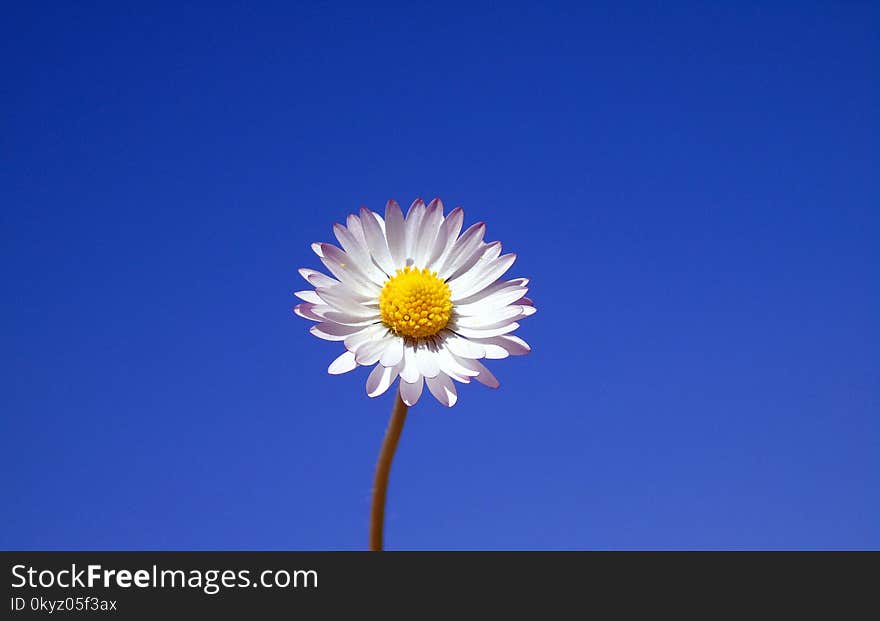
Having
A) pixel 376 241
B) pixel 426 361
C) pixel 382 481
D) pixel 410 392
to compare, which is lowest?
pixel 382 481

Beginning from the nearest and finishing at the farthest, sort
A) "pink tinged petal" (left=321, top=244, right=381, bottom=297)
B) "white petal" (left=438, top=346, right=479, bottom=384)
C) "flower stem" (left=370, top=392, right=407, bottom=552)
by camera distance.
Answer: "flower stem" (left=370, top=392, right=407, bottom=552)
"white petal" (left=438, top=346, right=479, bottom=384)
"pink tinged petal" (left=321, top=244, right=381, bottom=297)

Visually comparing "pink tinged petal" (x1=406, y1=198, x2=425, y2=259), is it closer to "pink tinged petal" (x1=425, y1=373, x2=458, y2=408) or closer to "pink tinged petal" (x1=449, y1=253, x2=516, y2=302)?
"pink tinged petal" (x1=449, y1=253, x2=516, y2=302)

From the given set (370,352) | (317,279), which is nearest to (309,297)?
(317,279)

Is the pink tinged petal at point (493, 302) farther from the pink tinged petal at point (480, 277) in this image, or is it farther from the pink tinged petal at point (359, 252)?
the pink tinged petal at point (359, 252)

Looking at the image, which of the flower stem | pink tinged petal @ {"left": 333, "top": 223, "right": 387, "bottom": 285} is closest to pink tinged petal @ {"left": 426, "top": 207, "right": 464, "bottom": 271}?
pink tinged petal @ {"left": 333, "top": 223, "right": 387, "bottom": 285}

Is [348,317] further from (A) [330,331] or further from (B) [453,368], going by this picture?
(B) [453,368]
